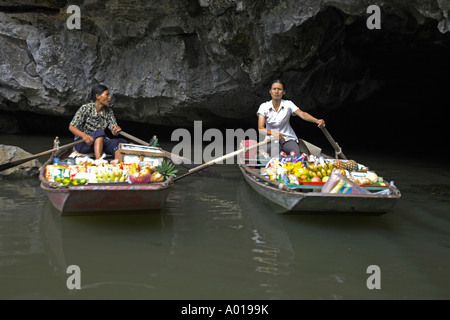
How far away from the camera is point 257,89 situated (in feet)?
29.4

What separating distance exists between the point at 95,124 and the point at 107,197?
77.9 inches

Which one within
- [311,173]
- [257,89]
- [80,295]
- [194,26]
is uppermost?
[194,26]

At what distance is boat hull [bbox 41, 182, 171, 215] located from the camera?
3.78m

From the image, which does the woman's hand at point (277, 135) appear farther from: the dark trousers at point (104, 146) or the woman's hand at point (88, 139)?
the woman's hand at point (88, 139)

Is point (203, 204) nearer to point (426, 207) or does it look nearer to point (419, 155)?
point (426, 207)

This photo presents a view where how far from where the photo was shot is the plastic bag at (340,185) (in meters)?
4.03

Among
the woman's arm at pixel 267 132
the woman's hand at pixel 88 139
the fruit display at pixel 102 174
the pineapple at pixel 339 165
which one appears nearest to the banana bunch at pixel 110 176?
the fruit display at pixel 102 174

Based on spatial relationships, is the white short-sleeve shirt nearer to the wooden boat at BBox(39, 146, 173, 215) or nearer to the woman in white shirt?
the woman in white shirt

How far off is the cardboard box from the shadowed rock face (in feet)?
9.76

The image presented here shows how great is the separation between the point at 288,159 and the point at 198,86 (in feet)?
14.6

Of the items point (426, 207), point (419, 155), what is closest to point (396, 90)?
point (419, 155)

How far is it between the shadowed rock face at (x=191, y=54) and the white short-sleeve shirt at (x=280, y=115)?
1666 mm

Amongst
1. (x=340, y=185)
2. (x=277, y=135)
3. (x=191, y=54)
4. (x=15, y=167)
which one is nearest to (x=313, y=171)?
(x=340, y=185)

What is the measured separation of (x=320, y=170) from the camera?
458 centimetres
